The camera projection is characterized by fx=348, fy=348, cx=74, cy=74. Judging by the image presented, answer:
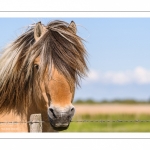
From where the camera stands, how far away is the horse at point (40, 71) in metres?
3.45

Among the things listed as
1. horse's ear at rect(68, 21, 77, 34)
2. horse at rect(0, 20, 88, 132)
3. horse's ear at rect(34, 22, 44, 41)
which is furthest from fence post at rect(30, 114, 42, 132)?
horse's ear at rect(68, 21, 77, 34)

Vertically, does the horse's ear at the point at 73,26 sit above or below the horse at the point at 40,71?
above

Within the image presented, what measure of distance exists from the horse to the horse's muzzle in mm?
39

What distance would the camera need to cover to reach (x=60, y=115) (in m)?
3.28

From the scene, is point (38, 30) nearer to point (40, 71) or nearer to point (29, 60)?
point (29, 60)

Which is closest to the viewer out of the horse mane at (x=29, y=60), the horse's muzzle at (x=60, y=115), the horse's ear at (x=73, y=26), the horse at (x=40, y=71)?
the horse's muzzle at (x=60, y=115)

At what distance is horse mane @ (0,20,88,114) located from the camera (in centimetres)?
359

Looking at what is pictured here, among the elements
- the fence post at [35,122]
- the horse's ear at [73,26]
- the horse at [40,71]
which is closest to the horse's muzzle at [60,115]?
the horse at [40,71]

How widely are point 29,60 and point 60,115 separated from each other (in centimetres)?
69

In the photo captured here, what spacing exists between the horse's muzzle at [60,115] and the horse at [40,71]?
0.13 ft

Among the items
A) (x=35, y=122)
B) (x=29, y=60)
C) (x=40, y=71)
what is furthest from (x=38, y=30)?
(x=35, y=122)

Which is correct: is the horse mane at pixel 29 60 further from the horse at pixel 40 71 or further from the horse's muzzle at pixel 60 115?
the horse's muzzle at pixel 60 115

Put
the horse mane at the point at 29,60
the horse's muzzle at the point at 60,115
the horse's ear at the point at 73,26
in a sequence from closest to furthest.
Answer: the horse's muzzle at the point at 60,115
the horse mane at the point at 29,60
the horse's ear at the point at 73,26
